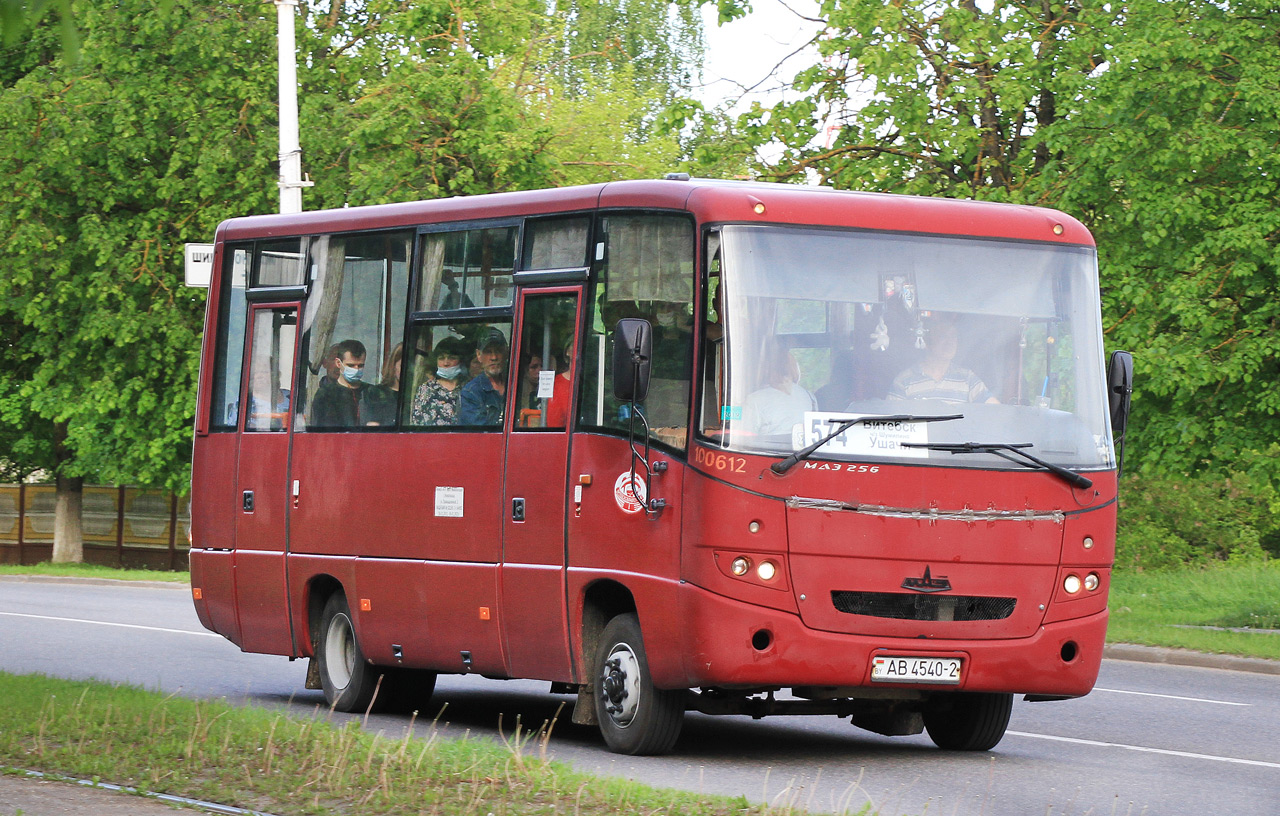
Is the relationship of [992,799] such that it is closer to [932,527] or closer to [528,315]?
[932,527]

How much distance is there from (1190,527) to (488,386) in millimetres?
28101

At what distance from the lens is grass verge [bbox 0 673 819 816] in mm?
8047

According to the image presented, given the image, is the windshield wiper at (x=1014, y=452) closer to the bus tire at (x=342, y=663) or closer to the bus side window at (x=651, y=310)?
the bus side window at (x=651, y=310)

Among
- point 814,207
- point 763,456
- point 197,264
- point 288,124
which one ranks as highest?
point 288,124

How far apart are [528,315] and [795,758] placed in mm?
3085

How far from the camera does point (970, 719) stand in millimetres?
11406

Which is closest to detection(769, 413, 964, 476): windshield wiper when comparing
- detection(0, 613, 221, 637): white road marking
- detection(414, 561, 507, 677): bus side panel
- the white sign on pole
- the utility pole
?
detection(414, 561, 507, 677): bus side panel

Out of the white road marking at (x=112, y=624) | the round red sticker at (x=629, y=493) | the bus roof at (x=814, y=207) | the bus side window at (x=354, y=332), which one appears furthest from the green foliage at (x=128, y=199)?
the round red sticker at (x=629, y=493)

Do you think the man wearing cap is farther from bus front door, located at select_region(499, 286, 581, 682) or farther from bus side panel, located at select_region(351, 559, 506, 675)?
bus side panel, located at select_region(351, 559, 506, 675)

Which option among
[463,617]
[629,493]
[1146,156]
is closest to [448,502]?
[463,617]

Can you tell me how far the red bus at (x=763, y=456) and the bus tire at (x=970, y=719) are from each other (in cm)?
2

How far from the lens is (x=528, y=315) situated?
38.7 ft

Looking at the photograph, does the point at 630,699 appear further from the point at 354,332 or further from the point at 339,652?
the point at 354,332

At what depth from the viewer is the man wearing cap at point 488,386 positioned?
11.9 m
